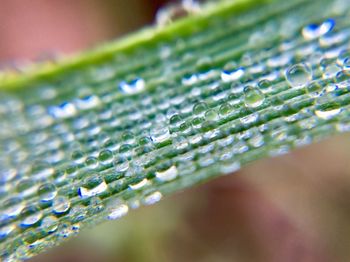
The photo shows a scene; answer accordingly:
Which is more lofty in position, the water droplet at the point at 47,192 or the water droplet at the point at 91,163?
the water droplet at the point at 91,163

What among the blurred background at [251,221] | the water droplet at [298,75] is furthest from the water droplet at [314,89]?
the blurred background at [251,221]

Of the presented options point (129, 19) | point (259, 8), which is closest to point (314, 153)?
Result: point (129, 19)

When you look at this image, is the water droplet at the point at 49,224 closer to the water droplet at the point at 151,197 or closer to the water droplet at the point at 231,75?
the water droplet at the point at 151,197

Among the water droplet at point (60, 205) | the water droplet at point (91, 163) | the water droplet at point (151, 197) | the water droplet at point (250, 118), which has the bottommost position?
the water droplet at point (151, 197)

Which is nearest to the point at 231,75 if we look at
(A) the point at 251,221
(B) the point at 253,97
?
(B) the point at 253,97

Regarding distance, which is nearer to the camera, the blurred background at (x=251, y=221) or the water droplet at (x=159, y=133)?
the water droplet at (x=159, y=133)

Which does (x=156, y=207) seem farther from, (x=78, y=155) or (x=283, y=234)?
(x=78, y=155)

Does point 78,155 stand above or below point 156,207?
above
